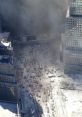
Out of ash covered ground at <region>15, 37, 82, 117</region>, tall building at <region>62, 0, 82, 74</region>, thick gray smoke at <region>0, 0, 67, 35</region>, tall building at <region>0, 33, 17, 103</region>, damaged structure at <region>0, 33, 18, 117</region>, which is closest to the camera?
ash covered ground at <region>15, 37, 82, 117</region>

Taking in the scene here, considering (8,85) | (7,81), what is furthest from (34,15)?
(8,85)

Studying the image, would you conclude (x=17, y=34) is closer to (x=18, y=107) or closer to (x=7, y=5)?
(x=7, y=5)

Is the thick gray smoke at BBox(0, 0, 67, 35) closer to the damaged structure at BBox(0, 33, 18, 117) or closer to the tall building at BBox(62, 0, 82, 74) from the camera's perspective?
the tall building at BBox(62, 0, 82, 74)

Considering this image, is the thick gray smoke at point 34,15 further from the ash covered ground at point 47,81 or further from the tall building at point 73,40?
the tall building at point 73,40

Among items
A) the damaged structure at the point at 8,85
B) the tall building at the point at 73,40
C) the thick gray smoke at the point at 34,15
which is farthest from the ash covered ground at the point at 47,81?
the thick gray smoke at the point at 34,15

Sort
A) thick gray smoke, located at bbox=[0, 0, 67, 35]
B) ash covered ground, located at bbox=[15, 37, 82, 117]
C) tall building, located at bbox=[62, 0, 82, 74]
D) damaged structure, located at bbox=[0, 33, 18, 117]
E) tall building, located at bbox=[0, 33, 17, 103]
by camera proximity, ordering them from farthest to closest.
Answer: thick gray smoke, located at bbox=[0, 0, 67, 35]
tall building, located at bbox=[62, 0, 82, 74]
tall building, located at bbox=[0, 33, 17, 103]
damaged structure, located at bbox=[0, 33, 18, 117]
ash covered ground, located at bbox=[15, 37, 82, 117]

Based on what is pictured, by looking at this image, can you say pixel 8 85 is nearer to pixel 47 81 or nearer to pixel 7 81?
pixel 7 81

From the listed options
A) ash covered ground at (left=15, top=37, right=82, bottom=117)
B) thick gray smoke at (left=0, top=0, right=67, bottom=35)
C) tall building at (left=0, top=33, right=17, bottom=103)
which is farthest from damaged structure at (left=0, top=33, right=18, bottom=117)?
thick gray smoke at (left=0, top=0, right=67, bottom=35)
